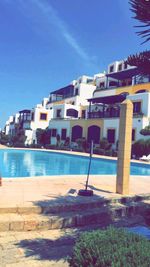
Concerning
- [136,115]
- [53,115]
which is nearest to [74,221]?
[136,115]

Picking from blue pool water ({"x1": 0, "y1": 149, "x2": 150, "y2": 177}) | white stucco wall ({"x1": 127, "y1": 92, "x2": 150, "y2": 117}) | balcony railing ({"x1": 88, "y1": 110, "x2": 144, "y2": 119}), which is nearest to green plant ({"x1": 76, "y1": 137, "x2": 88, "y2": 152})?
balcony railing ({"x1": 88, "y1": 110, "x2": 144, "y2": 119})

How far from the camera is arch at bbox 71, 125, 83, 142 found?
3941cm

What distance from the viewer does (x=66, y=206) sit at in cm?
705

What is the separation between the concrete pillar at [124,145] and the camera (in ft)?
29.1

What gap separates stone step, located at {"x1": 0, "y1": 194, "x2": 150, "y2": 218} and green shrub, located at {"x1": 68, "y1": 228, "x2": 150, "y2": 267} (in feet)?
10.8

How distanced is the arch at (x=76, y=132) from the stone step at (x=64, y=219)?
31.6m

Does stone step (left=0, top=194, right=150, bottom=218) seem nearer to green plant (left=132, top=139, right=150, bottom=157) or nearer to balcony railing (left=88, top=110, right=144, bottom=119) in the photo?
green plant (left=132, top=139, right=150, bottom=157)

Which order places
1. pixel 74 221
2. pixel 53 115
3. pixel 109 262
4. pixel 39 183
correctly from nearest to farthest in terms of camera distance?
pixel 109 262 → pixel 74 221 → pixel 39 183 → pixel 53 115

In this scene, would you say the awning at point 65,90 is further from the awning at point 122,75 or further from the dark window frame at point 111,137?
the dark window frame at point 111,137

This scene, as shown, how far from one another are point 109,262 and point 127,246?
1.41 ft

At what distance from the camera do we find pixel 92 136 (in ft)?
121

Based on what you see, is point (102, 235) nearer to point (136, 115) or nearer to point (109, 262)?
point (109, 262)

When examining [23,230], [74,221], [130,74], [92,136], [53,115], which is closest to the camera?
[23,230]

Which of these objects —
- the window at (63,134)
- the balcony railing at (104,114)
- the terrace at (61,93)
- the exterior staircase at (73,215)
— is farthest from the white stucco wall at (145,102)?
the exterior staircase at (73,215)
